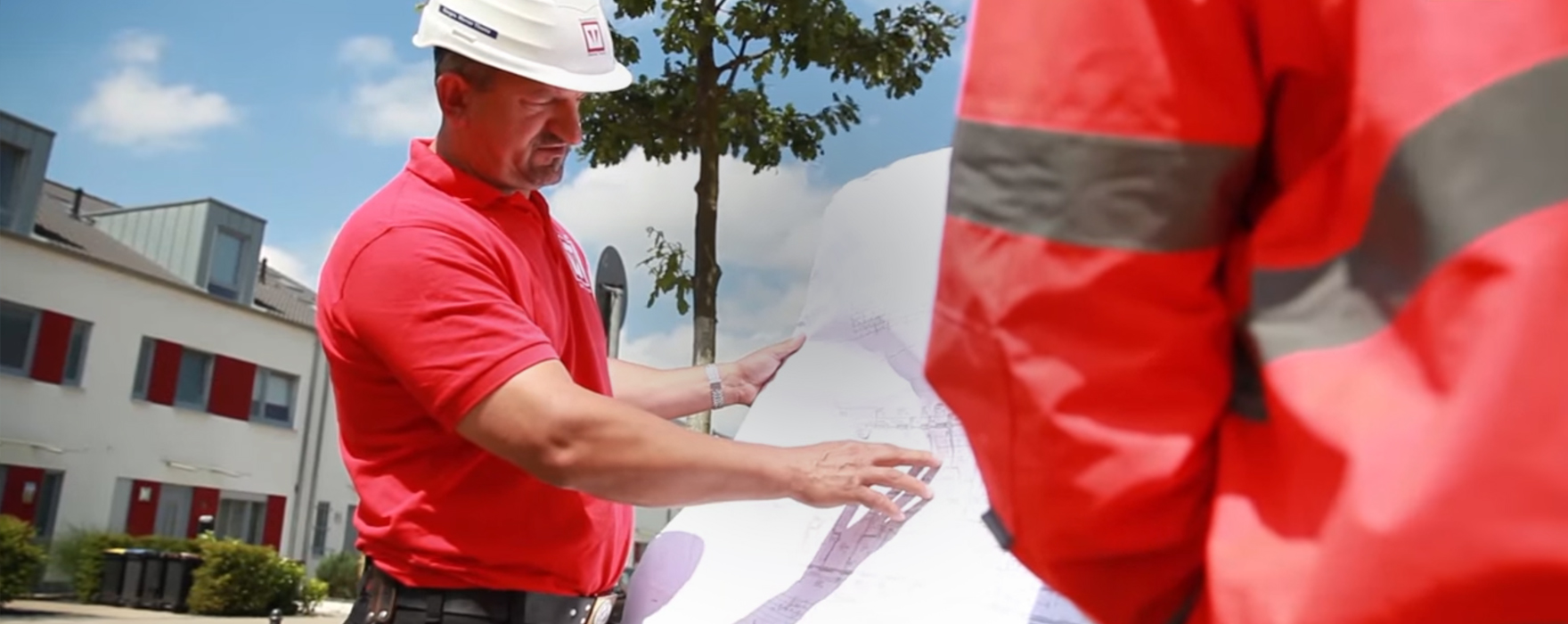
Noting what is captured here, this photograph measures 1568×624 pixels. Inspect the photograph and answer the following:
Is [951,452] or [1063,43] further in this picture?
[951,452]

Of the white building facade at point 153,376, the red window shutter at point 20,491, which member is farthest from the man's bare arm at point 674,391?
the red window shutter at point 20,491

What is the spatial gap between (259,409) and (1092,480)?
27789mm

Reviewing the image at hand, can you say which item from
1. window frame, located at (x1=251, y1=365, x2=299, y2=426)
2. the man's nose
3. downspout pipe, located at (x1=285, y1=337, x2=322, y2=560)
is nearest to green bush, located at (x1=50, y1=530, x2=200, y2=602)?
window frame, located at (x1=251, y1=365, x2=299, y2=426)

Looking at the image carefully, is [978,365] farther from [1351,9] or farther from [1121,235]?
[1351,9]

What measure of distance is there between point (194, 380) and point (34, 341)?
3547mm

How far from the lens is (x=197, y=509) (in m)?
25.2

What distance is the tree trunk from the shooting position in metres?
5.94

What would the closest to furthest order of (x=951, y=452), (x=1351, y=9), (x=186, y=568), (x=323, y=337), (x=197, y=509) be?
(x=1351, y=9), (x=951, y=452), (x=323, y=337), (x=186, y=568), (x=197, y=509)

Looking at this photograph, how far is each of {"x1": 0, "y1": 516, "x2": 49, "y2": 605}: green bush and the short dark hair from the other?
1921cm

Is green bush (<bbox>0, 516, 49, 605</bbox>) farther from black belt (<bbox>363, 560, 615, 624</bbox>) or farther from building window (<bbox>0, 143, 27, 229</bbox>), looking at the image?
black belt (<bbox>363, 560, 615, 624</bbox>)

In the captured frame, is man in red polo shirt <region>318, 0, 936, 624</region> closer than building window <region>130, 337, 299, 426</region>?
Yes

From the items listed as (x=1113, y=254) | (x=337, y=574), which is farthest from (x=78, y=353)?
(x=1113, y=254)

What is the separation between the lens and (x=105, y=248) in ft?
83.9

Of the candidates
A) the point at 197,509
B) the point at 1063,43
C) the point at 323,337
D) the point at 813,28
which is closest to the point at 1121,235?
the point at 1063,43
